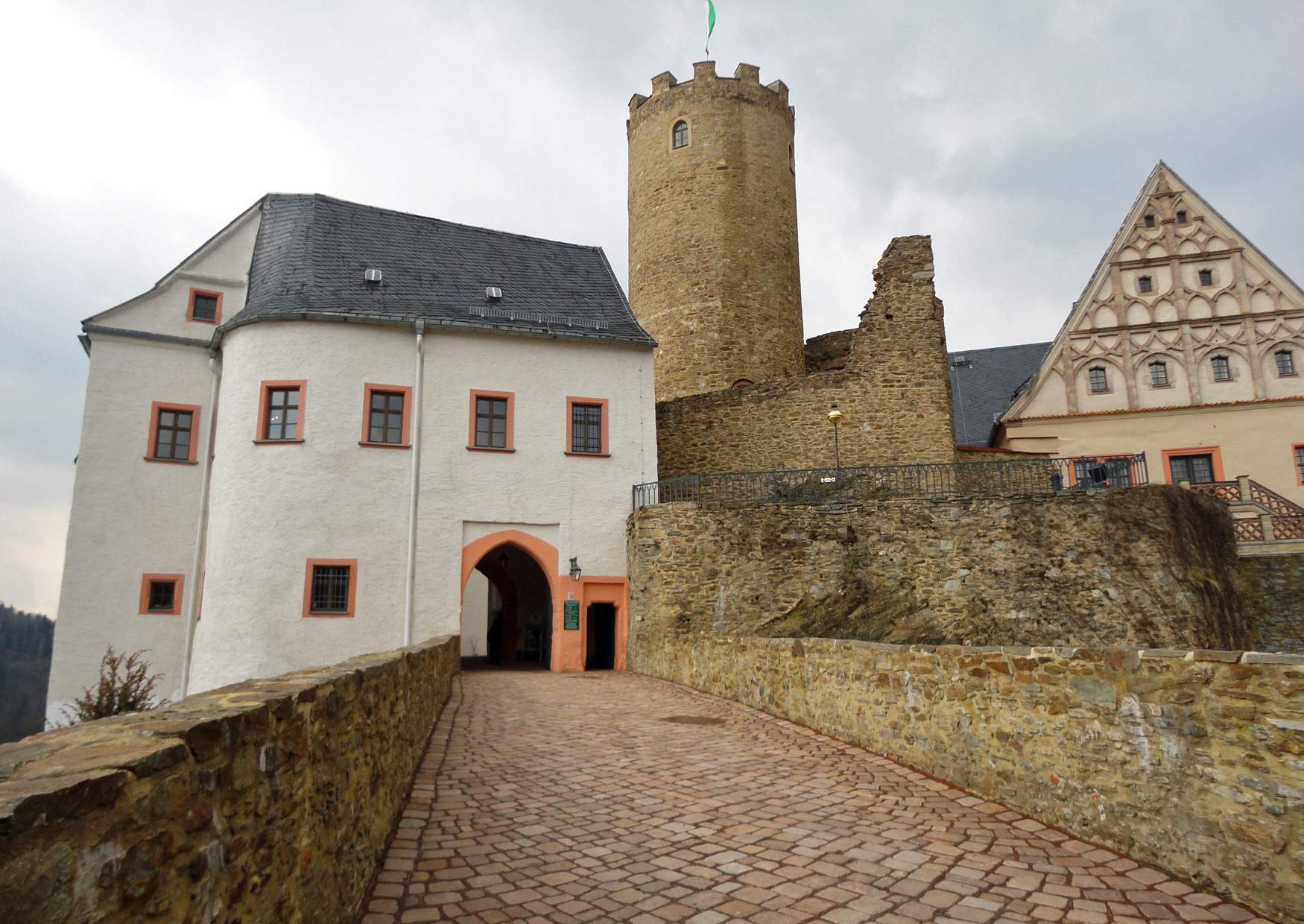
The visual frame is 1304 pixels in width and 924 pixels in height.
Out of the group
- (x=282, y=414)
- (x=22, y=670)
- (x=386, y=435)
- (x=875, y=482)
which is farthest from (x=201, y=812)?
(x=22, y=670)

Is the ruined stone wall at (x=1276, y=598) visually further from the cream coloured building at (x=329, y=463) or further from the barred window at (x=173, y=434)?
the barred window at (x=173, y=434)

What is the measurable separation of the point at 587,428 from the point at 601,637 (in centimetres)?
527

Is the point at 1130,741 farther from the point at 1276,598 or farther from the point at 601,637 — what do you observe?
the point at 601,637

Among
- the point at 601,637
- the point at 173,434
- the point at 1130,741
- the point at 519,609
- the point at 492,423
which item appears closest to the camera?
the point at 1130,741

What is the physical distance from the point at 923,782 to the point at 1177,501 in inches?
483

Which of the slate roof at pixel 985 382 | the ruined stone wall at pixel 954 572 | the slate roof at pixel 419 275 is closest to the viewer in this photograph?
the ruined stone wall at pixel 954 572

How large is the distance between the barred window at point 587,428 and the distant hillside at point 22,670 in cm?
3618

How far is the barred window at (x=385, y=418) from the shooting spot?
18.3 metres

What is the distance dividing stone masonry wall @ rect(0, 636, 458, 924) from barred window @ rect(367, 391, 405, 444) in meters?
14.5

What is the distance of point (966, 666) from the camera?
6.72 metres

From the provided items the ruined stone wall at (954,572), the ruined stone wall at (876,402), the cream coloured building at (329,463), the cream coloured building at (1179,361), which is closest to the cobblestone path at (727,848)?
the ruined stone wall at (954,572)

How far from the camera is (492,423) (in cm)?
1909

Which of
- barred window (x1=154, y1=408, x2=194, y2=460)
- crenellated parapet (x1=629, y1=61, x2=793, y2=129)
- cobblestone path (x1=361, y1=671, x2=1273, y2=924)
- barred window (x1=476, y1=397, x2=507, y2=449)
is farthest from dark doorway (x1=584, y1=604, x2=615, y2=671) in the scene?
crenellated parapet (x1=629, y1=61, x2=793, y2=129)

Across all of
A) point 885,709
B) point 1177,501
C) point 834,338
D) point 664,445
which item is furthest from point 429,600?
point 834,338
